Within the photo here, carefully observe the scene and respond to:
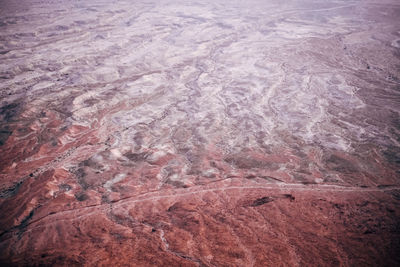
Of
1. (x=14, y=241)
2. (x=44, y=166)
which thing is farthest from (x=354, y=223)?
(x=44, y=166)

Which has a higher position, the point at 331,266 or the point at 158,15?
the point at 158,15

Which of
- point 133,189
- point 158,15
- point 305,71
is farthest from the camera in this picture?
point 158,15

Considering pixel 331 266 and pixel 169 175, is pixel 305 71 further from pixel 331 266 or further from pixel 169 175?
pixel 331 266

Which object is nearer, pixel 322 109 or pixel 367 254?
pixel 367 254

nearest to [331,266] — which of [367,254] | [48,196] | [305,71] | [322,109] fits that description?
[367,254]

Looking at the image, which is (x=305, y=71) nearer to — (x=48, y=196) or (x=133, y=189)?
(x=133, y=189)

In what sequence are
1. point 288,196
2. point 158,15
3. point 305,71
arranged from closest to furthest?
point 288,196, point 305,71, point 158,15

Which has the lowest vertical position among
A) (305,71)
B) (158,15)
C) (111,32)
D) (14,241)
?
(14,241)
